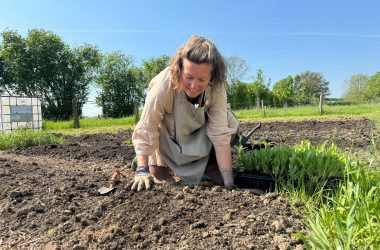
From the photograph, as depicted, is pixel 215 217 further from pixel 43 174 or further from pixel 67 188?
pixel 43 174

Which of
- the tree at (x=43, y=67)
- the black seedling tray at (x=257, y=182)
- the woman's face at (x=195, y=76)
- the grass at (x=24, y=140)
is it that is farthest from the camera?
the tree at (x=43, y=67)

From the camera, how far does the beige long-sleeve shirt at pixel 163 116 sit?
287 cm

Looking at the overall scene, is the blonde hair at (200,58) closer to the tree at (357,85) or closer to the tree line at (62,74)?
the tree line at (62,74)

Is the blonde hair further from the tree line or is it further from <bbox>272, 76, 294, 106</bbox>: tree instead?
<bbox>272, 76, 294, 106</bbox>: tree

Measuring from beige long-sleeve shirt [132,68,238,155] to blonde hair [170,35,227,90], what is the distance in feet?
0.38

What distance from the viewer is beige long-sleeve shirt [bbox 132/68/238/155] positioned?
2.87 metres

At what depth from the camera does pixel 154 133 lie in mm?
2963

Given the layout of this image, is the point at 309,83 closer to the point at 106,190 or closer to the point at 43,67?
the point at 43,67

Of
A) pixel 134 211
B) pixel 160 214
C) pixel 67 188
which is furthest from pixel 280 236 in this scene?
pixel 67 188

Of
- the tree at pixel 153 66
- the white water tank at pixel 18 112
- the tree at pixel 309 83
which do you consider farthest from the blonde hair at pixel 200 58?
the tree at pixel 309 83

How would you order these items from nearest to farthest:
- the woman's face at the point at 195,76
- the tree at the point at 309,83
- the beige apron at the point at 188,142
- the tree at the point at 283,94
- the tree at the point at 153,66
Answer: the woman's face at the point at 195,76, the beige apron at the point at 188,142, the tree at the point at 153,66, the tree at the point at 283,94, the tree at the point at 309,83

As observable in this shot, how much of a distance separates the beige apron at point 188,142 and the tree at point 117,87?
27519 millimetres

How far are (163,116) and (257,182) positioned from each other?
0.96 m

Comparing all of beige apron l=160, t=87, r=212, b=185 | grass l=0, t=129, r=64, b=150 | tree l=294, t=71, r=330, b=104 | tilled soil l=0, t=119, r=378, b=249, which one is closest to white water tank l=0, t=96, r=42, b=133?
grass l=0, t=129, r=64, b=150
